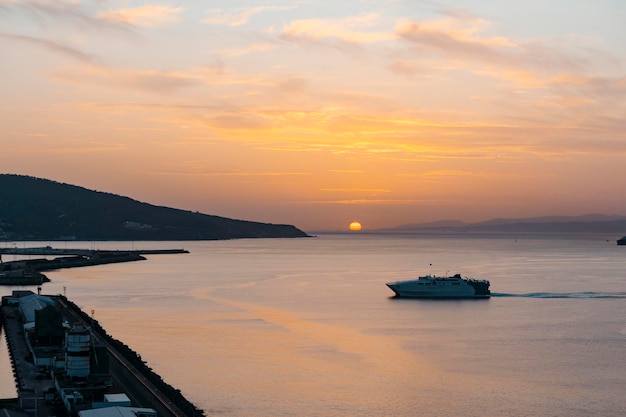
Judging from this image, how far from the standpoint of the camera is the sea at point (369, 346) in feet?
126

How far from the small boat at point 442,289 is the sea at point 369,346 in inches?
82.5

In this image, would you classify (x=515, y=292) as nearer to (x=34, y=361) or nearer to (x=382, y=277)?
(x=382, y=277)

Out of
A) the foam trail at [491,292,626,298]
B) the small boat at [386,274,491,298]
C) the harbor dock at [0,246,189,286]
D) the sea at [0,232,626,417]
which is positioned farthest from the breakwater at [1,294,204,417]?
the harbor dock at [0,246,189,286]

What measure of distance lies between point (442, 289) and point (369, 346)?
3848cm

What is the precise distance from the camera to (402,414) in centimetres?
3612

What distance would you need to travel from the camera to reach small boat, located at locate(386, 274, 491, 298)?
8994 cm

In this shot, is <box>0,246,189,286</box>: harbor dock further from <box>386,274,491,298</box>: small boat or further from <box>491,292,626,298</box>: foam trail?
<box>491,292,626,298</box>: foam trail

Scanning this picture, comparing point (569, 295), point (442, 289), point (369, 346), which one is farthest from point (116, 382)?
point (569, 295)

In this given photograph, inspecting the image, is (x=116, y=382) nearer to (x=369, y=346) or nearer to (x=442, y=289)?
(x=369, y=346)

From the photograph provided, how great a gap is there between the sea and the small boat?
2096 mm

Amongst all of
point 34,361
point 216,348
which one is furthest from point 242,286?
point 34,361

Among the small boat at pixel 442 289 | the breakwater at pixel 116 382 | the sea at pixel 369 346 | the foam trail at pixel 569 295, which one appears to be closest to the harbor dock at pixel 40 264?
the sea at pixel 369 346

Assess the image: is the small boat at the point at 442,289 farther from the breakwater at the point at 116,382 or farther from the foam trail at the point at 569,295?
the breakwater at the point at 116,382

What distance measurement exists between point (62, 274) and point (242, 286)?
38562 mm
